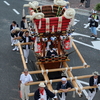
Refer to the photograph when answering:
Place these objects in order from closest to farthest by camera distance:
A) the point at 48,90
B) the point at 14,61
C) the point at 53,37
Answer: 1. the point at 48,90
2. the point at 53,37
3. the point at 14,61

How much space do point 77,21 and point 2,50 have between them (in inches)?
228

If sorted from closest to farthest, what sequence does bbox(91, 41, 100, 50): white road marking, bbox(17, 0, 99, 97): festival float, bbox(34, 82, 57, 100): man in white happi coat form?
bbox(34, 82, 57, 100): man in white happi coat
bbox(17, 0, 99, 97): festival float
bbox(91, 41, 100, 50): white road marking

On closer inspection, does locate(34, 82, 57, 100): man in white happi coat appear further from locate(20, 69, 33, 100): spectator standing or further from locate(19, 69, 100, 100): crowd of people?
locate(20, 69, 33, 100): spectator standing

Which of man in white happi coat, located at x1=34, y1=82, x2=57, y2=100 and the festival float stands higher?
the festival float

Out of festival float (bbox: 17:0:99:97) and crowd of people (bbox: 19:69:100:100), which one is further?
festival float (bbox: 17:0:99:97)

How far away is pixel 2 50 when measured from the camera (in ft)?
36.6

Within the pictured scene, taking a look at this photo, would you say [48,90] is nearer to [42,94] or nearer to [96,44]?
[42,94]

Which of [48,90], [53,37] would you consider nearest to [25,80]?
[48,90]

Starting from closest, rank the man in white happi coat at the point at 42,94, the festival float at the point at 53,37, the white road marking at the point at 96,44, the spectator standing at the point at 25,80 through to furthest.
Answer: the man in white happi coat at the point at 42,94 < the spectator standing at the point at 25,80 < the festival float at the point at 53,37 < the white road marking at the point at 96,44

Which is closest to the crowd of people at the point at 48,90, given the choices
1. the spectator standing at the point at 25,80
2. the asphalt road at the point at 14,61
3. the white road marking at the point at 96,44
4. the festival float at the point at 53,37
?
the spectator standing at the point at 25,80

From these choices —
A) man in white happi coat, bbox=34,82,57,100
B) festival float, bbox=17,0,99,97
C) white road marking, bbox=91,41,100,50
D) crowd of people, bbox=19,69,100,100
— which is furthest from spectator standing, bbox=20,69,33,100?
white road marking, bbox=91,41,100,50

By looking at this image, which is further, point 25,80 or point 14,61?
point 14,61

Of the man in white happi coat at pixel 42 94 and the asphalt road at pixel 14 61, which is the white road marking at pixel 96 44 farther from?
the man in white happi coat at pixel 42 94

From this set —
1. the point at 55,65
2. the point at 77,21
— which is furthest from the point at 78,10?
the point at 55,65
